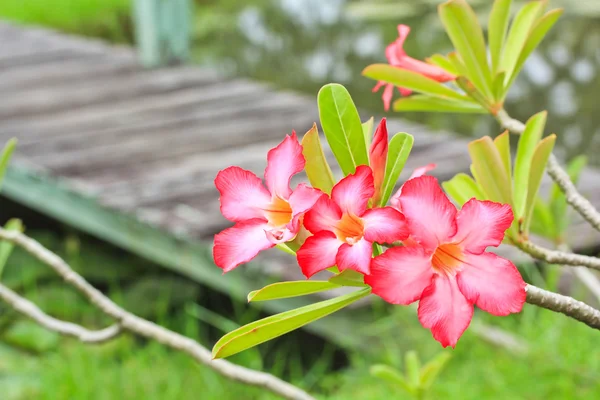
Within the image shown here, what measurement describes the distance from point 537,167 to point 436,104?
149mm

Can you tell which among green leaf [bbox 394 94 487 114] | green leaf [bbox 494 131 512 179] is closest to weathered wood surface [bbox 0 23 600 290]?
green leaf [bbox 394 94 487 114]

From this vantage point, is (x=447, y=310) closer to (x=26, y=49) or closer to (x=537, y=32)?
(x=537, y=32)

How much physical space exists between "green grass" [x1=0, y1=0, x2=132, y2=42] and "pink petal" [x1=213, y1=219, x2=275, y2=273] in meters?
7.53

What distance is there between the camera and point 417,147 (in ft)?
9.50

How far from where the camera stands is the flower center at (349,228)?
0.46 m

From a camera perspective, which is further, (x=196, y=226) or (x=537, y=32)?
(x=196, y=226)

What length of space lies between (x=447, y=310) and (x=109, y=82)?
137 inches

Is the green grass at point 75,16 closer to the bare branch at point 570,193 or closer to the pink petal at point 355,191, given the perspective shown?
the bare branch at point 570,193

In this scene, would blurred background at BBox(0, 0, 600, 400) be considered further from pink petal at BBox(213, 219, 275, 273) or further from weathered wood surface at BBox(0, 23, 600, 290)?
pink petal at BBox(213, 219, 275, 273)

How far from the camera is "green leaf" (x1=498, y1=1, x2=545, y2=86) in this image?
2.47ft

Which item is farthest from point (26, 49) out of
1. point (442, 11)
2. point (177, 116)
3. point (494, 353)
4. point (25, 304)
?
point (442, 11)

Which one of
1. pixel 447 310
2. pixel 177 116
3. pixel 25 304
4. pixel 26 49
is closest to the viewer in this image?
pixel 447 310

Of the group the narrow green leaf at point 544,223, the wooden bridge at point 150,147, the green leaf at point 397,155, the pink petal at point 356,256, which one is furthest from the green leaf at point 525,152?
the wooden bridge at point 150,147

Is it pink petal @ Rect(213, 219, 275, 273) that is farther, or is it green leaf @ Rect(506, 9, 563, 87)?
green leaf @ Rect(506, 9, 563, 87)
